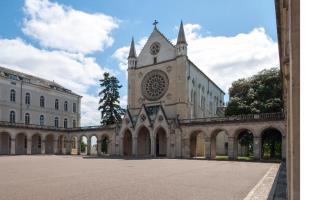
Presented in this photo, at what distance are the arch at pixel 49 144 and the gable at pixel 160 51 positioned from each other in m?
21.9

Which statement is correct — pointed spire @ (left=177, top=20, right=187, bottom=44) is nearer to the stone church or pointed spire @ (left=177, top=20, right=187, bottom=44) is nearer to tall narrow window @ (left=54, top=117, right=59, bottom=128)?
the stone church

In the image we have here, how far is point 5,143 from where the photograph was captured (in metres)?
51.2

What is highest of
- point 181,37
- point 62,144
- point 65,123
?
point 181,37

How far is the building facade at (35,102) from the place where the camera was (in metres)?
52.8

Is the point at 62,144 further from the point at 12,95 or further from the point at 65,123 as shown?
the point at 12,95

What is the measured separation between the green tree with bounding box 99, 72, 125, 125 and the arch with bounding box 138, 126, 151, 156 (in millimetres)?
10822

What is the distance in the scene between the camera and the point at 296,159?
9.20 ft

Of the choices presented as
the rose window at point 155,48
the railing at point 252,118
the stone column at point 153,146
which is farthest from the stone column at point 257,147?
the rose window at point 155,48

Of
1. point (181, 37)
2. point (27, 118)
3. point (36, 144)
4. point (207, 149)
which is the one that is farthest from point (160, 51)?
point (36, 144)

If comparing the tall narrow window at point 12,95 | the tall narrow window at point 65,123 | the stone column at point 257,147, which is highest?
the tall narrow window at point 12,95

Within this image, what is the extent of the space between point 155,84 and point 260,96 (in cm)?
1806

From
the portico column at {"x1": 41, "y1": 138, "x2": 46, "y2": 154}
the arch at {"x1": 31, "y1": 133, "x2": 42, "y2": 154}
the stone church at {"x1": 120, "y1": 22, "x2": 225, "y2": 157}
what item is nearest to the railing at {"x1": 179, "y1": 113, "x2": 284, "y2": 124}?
the stone church at {"x1": 120, "y1": 22, "x2": 225, "y2": 157}

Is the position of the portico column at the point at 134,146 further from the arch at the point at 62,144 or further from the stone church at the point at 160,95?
the arch at the point at 62,144
